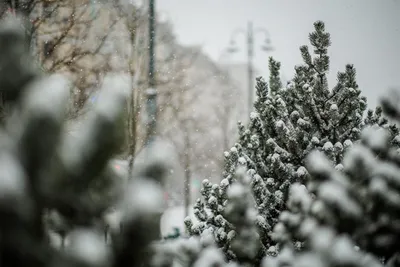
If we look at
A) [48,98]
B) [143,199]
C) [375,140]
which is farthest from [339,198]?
[48,98]

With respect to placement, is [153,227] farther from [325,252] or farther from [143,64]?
[143,64]

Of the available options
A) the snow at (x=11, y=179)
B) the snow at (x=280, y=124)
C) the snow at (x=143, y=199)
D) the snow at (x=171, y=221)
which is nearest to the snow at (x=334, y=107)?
the snow at (x=280, y=124)

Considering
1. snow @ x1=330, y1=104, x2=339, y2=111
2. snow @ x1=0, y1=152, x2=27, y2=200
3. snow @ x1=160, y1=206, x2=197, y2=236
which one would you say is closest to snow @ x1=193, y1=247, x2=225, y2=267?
snow @ x1=160, y1=206, x2=197, y2=236

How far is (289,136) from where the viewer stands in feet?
14.4

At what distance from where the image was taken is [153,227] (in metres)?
1.30

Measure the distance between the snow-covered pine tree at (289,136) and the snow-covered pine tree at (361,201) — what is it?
2.44m

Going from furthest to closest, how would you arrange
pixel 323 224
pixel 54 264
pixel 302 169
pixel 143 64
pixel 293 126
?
pixel 143 64 → pixel 293 126 → pixel 302 169 → pixel 323 224 → pixel 54 264

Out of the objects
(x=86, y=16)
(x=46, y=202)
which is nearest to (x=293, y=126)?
(x=46, y=202)

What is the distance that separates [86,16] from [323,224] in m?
Result: 9.37

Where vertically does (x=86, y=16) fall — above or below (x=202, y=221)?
above

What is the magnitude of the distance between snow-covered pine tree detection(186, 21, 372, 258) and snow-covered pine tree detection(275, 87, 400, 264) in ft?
8.01

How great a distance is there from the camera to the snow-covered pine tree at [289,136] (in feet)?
14.4

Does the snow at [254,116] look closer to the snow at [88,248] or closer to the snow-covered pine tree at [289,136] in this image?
the snow-covered pine tree at [289,136]

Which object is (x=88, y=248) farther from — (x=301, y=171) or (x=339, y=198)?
(x=301, y=171)
